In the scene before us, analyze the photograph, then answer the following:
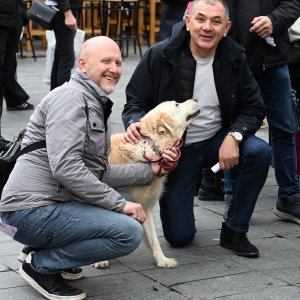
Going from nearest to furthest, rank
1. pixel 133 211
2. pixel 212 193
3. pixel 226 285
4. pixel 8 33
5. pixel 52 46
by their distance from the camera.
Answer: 1. pixel 133 211
2. pixel 226 285
3. pixel 212 193
4. pixel 8 33
5. pixel 52 46

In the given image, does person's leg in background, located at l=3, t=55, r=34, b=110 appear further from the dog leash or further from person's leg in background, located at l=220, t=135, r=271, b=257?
the dog leash

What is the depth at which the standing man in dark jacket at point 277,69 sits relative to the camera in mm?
5480

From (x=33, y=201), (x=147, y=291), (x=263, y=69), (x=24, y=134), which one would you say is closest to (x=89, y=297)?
(x=147, y=291)

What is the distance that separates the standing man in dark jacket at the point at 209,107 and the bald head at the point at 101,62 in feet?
2.08

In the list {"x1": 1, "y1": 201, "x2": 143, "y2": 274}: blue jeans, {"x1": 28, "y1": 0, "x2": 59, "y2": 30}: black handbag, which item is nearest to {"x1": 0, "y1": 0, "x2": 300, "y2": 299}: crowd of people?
{"x1": 1, "y1": 201, "x2": 143, "y2": 274}: blue jeans

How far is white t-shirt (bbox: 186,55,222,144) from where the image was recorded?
16.2ft

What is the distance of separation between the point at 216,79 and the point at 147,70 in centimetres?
42

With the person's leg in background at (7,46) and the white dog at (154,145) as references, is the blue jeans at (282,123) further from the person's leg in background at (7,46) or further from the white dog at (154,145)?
the person's leg in background at (7,46)

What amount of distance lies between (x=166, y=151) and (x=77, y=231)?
739 mm

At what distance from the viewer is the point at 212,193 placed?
6.27 m

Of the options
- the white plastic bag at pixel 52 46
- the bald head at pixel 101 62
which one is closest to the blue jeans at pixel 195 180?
the bald head at pixel 101 62

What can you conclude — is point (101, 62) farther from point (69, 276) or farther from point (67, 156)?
point (69, 276)

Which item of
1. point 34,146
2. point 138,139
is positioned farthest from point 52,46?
point 34,146

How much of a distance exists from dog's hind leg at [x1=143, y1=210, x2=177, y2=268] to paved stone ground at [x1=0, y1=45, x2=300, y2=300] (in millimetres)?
43
